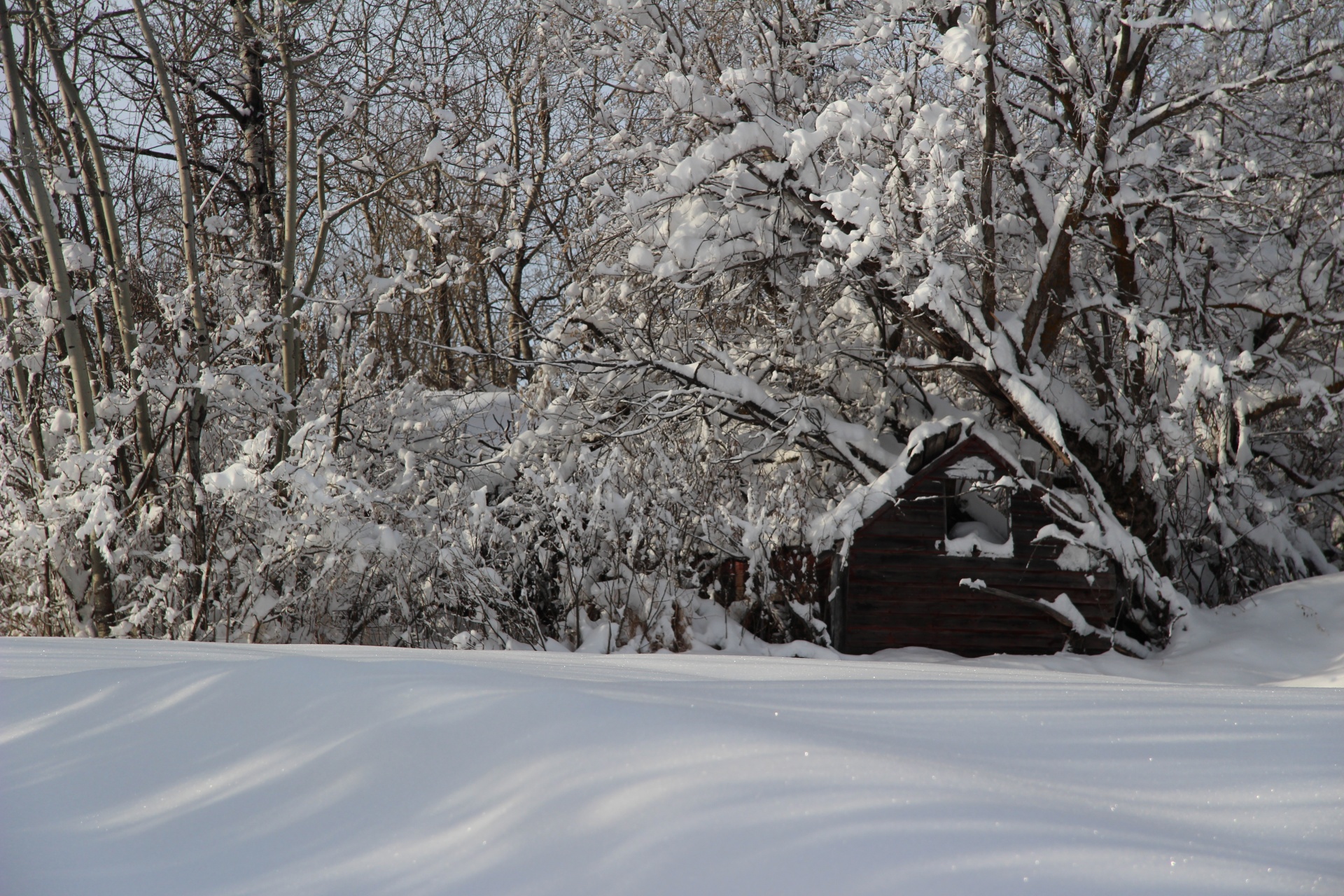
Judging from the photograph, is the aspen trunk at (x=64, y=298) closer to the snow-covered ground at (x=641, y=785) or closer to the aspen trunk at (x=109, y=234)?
the aspen trunk at (x=109, y=234)

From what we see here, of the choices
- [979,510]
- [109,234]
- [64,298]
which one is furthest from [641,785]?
[979,510]

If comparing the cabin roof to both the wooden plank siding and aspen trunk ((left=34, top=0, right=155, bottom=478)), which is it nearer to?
the wooden plank siding

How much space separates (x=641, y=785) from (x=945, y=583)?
18.5 ft

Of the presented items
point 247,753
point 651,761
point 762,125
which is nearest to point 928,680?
point 651,761

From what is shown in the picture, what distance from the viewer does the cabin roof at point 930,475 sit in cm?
659

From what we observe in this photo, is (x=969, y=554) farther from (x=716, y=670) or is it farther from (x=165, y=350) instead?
(x=165, y=350)

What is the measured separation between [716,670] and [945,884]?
1.70 metres

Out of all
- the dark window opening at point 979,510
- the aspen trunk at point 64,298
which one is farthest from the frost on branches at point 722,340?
the dark window opening at point 979,510

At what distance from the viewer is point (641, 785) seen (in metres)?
1.65

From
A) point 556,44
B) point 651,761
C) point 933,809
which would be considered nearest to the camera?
point 933,809

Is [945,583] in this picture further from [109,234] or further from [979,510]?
[109,234]

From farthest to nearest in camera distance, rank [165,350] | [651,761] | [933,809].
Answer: [165,350] → [651,761] → [933,809]

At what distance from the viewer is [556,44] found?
898cm

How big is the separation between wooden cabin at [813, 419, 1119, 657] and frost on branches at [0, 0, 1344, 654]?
0.88ft
